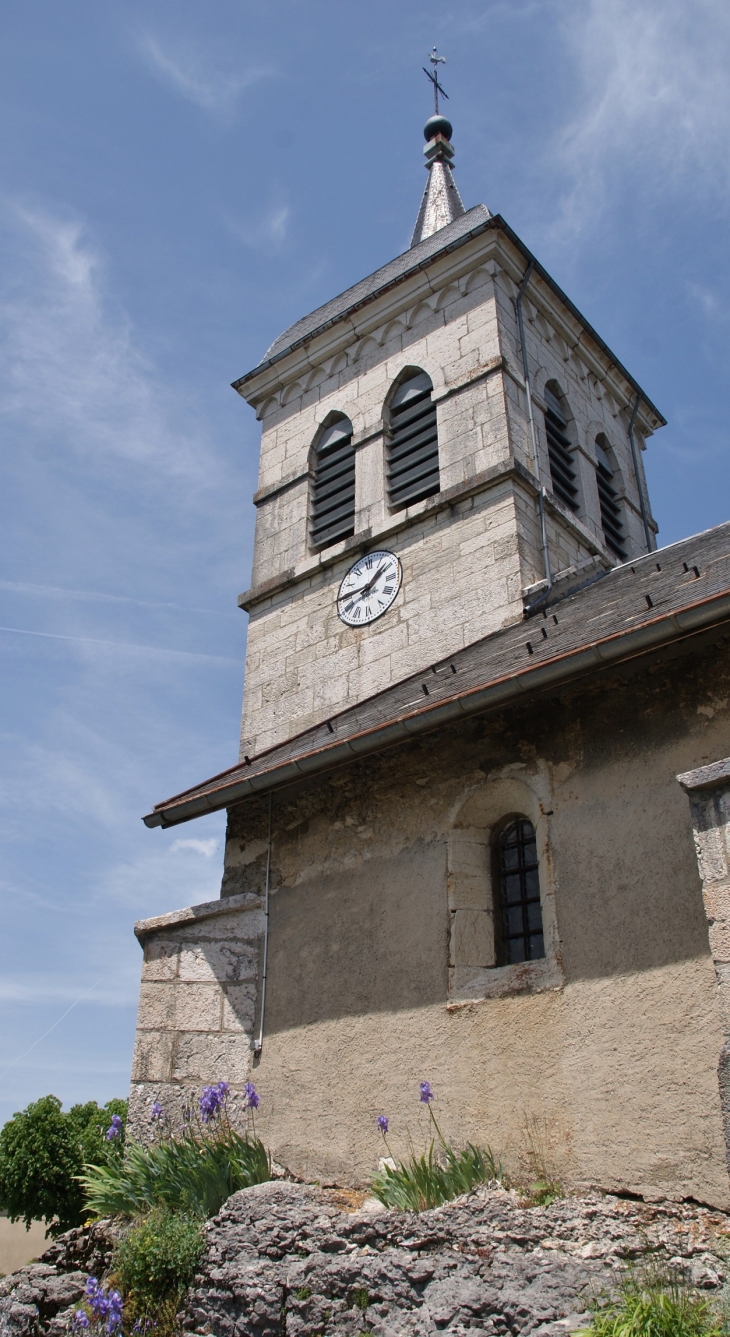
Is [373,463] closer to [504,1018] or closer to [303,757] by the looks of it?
[303,757]

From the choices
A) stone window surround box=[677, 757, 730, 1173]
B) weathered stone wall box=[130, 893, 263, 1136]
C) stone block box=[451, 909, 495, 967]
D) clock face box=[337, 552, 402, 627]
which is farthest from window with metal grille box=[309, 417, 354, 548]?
stone window surround box=[677, 757, 730, 1173]

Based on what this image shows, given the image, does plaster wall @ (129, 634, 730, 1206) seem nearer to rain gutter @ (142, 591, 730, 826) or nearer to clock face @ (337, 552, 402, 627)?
rain gutter @ (142, 591, 730, 826)

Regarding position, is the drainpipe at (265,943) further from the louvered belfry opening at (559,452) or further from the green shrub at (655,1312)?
the louvered belfry opening at (559,452)

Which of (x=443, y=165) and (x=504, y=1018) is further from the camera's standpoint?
(x=443, y=165)

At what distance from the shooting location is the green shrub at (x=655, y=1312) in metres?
3.79

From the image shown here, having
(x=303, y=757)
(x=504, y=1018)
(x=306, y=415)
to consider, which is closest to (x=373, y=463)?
(x=306, y=415)

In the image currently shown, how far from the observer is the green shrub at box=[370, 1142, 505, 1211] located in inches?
205

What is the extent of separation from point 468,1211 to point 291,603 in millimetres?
7479

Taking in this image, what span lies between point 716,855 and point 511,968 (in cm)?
184

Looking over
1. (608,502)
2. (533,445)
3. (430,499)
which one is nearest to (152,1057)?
(430,499)

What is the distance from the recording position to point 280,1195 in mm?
5598

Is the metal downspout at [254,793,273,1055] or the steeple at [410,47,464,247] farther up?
the steeple at [410,47,464,247]

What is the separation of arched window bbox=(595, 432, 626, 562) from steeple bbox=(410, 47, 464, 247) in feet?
13.8

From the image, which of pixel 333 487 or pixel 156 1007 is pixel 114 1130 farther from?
pixel 333 487
